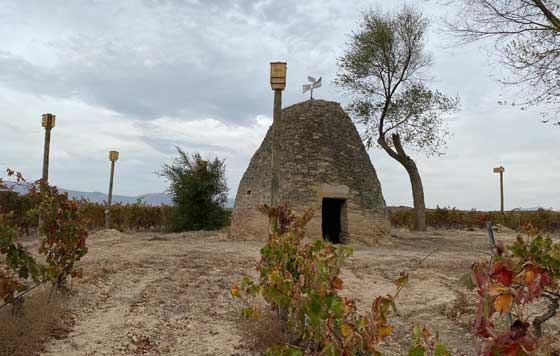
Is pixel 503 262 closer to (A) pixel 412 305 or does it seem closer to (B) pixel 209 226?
(A) pixel 412 305

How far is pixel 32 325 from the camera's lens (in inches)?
189

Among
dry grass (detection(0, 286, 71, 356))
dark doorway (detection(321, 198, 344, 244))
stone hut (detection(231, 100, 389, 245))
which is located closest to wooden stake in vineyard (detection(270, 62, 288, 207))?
stone hut (detection(231, 100, 389, 245))

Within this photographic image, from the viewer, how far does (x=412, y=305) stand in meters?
6.56

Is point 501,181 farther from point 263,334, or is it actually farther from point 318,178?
point 263,334

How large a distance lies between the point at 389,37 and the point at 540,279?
724 inches

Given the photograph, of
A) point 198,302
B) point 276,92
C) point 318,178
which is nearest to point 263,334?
point 198,302

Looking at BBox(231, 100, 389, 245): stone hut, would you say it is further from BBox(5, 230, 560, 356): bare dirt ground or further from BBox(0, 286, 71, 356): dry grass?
BBox(0, 286, 71, 356): dry grass

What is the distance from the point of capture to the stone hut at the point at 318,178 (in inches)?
514

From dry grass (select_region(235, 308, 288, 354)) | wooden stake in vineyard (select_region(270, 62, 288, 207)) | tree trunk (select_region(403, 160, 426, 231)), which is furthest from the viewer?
tree trunk (select_region(403, 160, 426, 231))

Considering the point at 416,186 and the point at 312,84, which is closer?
the point at 312,84

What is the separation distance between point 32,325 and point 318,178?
930 centimetres

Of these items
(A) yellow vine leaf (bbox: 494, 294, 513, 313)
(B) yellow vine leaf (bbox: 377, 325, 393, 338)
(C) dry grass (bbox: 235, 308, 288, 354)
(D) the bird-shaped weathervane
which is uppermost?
(D) the bird-shaped weathervane

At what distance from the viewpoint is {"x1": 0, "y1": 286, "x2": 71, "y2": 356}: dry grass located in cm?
440

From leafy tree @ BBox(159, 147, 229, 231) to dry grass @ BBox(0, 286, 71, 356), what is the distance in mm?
13891
